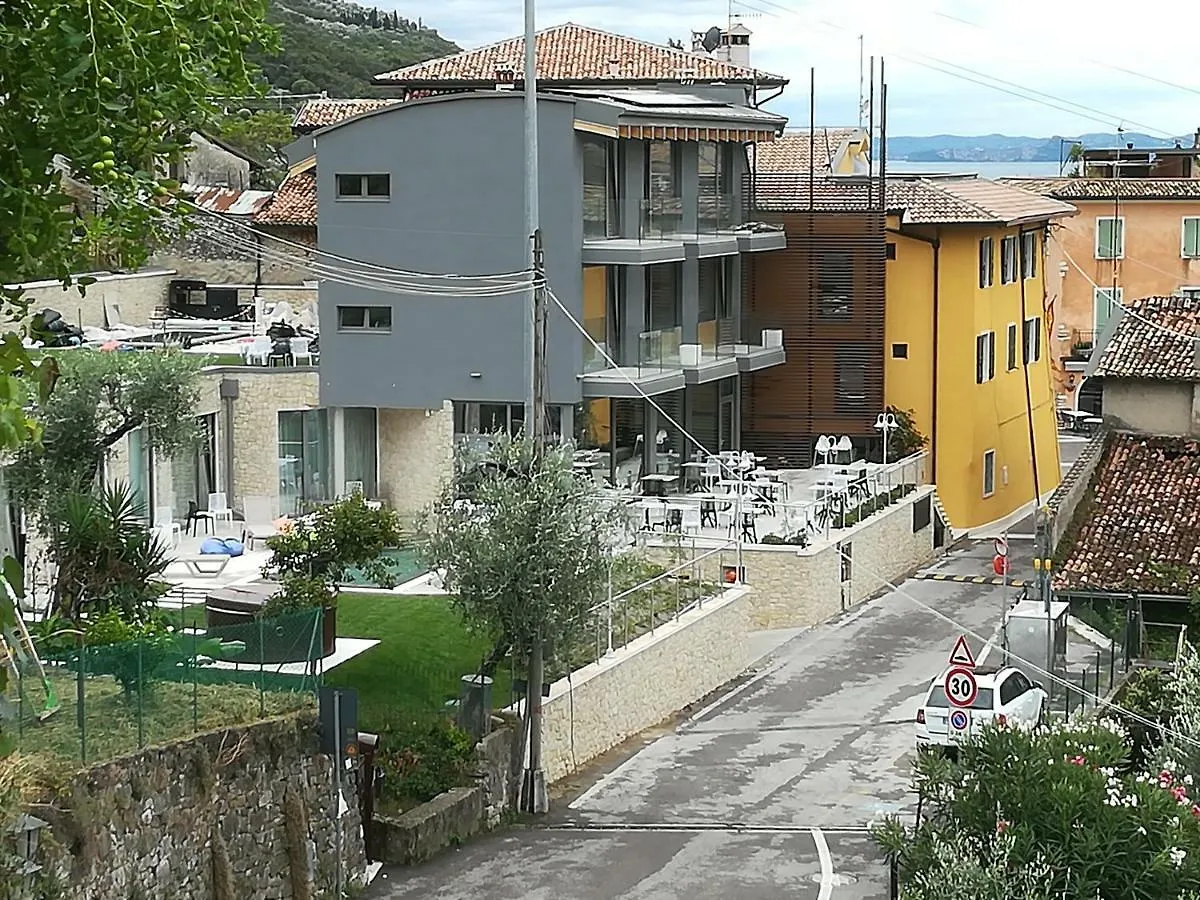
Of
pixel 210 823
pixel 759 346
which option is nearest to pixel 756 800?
pixel 210 823

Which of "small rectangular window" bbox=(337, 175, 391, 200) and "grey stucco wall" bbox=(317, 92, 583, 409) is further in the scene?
"small rectangular window" bbox=(337, 175, 391, 200)

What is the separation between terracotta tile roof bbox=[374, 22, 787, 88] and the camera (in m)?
50.3

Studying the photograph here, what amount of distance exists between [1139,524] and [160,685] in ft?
51.1

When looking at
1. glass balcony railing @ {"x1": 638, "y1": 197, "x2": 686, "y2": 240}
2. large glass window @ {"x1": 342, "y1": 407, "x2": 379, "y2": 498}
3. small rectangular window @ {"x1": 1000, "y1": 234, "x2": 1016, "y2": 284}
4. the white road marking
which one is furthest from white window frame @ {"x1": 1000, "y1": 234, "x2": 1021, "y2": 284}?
the white road marking

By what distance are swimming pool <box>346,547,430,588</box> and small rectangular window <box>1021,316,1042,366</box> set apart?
69.4 ft

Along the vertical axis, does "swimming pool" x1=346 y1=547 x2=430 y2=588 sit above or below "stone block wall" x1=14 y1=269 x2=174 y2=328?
below

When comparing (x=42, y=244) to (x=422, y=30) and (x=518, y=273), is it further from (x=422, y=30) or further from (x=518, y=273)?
(x=422, y=30)

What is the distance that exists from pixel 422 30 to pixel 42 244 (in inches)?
4713

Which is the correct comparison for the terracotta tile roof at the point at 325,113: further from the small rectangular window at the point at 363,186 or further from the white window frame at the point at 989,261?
the white window frame at the point at 989,261

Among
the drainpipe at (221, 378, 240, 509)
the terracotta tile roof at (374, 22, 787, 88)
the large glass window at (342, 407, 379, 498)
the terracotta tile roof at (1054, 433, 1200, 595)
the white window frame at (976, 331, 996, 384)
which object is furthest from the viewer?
the terracotta tile roof at (374, 22, 787, 88)

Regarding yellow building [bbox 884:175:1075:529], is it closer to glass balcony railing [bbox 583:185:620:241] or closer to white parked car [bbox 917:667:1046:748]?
glass balcony railing [bbox 583:185:620:241]

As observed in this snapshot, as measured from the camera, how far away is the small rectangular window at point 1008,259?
151 feet

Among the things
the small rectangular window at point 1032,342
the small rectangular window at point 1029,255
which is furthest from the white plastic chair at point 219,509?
the small rectangular window at point 1029,255

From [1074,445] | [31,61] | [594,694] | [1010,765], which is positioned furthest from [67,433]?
[1074,445]
